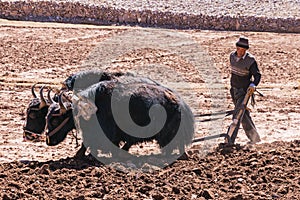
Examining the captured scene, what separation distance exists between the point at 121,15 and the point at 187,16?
3.72 metres

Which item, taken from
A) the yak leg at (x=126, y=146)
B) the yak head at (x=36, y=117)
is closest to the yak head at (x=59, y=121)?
the yak head at (x=36, y=117)

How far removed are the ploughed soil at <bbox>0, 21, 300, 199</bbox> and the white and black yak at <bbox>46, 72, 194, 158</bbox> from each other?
1.24 feet

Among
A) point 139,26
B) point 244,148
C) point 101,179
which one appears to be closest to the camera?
point 101,179

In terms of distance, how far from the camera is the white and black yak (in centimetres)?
916

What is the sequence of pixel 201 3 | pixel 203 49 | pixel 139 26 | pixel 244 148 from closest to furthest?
pixel 244 148, pixel 203 49, pixel 139 26, pixel 201 3

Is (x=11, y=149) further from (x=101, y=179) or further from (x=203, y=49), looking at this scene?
(x=203, y=49)

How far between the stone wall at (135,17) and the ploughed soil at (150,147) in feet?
35.4

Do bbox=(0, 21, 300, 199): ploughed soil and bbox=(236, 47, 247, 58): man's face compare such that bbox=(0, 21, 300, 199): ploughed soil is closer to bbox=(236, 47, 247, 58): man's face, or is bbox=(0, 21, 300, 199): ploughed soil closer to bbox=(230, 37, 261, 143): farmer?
bbox=(230, 37, 261, 143): farmer

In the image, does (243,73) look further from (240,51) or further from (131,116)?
(131,116)

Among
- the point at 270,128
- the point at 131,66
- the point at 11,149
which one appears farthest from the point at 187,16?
the point at 11,149

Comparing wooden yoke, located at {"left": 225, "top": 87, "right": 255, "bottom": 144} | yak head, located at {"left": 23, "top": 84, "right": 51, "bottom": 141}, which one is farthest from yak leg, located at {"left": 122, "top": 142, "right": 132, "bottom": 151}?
wooden yoke, located at {"left": 225, "top": 87, "right": 255, "bottom": 144}

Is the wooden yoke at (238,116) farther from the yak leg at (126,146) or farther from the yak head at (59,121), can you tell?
the yak head at (59,121)

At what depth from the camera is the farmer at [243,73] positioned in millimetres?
10109

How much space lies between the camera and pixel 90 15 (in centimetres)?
3644
